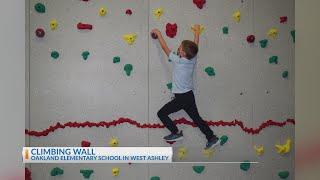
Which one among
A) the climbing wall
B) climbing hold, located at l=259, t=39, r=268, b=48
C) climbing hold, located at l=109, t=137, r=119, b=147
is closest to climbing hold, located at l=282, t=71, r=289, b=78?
the climbing wall

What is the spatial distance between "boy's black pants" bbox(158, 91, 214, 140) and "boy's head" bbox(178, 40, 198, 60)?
0.90 ft

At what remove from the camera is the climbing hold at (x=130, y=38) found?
264 centimetres

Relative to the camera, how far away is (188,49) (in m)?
2.59

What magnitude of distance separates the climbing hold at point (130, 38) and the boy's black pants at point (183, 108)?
1.71 feet

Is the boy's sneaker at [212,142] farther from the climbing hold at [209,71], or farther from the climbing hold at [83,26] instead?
the climbing hold at [83,26]

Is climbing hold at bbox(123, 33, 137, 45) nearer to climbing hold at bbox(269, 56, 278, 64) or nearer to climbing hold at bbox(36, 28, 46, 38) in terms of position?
climbing hold at bbox(36, 28, 46, 38)

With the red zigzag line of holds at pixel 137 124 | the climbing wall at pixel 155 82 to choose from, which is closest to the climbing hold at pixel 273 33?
the climbing wall at pixel 155 82

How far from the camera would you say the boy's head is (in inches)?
102

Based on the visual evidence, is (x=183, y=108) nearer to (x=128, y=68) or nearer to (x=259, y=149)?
(x=128, y=68)

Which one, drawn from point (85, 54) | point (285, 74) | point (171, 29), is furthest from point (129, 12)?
point (285, 74)

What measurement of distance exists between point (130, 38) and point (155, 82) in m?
0.38

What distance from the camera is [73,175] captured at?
2.68 metres
